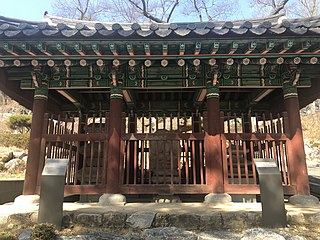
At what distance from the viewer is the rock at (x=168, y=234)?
3.09 meters

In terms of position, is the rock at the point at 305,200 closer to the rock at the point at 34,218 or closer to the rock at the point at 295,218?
the rock at the point at 295,218

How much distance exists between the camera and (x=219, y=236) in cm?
316

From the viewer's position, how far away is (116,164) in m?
4.57

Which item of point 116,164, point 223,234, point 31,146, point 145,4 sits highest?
point 145,4

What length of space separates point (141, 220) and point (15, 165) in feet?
48.4

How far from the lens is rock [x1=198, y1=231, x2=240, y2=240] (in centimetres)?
311

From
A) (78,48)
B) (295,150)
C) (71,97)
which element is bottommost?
(295,150)

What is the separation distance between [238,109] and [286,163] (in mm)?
2331

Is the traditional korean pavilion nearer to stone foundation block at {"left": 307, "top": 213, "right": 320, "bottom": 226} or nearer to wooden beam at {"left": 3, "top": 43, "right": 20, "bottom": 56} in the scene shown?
wooden beam at {"left": 3, "top": 43, "right": 20, "bottom": 56}

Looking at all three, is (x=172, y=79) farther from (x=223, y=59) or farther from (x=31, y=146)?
(x=31, y=146)

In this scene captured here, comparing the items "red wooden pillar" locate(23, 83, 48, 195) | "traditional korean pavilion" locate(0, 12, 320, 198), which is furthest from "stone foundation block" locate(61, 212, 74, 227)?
"red wooden pillar" locate(23, 83, 48, 195)

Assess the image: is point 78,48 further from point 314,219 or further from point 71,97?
point 314,219

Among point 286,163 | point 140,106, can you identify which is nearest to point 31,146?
point 140,106

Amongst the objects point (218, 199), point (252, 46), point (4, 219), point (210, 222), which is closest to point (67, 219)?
point (4, 219)
